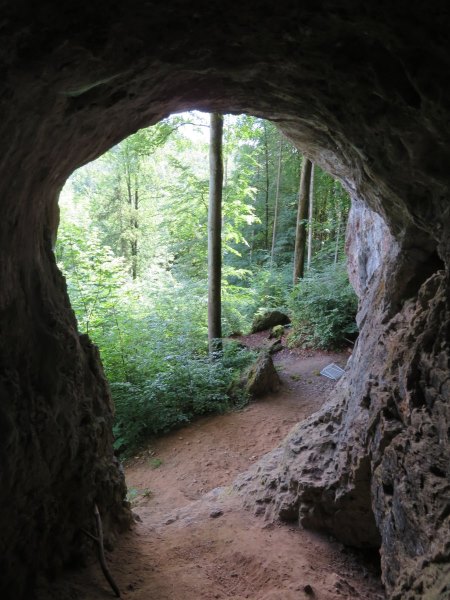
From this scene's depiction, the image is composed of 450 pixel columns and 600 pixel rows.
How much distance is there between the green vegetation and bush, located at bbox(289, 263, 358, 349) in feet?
0.13

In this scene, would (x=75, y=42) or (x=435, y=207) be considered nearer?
(x=75, y=42)

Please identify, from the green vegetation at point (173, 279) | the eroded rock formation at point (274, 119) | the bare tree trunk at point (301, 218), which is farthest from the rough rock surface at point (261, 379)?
the bare tree trunk at point (301, 218)

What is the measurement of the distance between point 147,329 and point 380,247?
746cm

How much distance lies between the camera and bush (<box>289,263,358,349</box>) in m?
12.7

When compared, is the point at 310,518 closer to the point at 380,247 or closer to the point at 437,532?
the point at 437,532

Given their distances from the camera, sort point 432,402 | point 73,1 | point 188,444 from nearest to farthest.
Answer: point 73,1, point 432,402, point 188,444

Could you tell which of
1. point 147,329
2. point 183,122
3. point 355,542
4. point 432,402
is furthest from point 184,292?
point 432,402

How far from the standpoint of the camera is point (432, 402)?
10.8ft

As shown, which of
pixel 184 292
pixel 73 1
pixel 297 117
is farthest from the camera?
pixel 184 292

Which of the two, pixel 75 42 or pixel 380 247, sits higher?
pixel 75 42

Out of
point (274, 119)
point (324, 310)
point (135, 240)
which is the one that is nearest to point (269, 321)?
point (324, 310)

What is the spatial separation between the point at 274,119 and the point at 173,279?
12476mm

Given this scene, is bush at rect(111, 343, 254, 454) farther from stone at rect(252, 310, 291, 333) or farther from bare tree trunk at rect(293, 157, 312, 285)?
bare tree trunk at rect(293, 157, 312, 285)

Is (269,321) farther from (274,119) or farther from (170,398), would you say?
(274,119)
